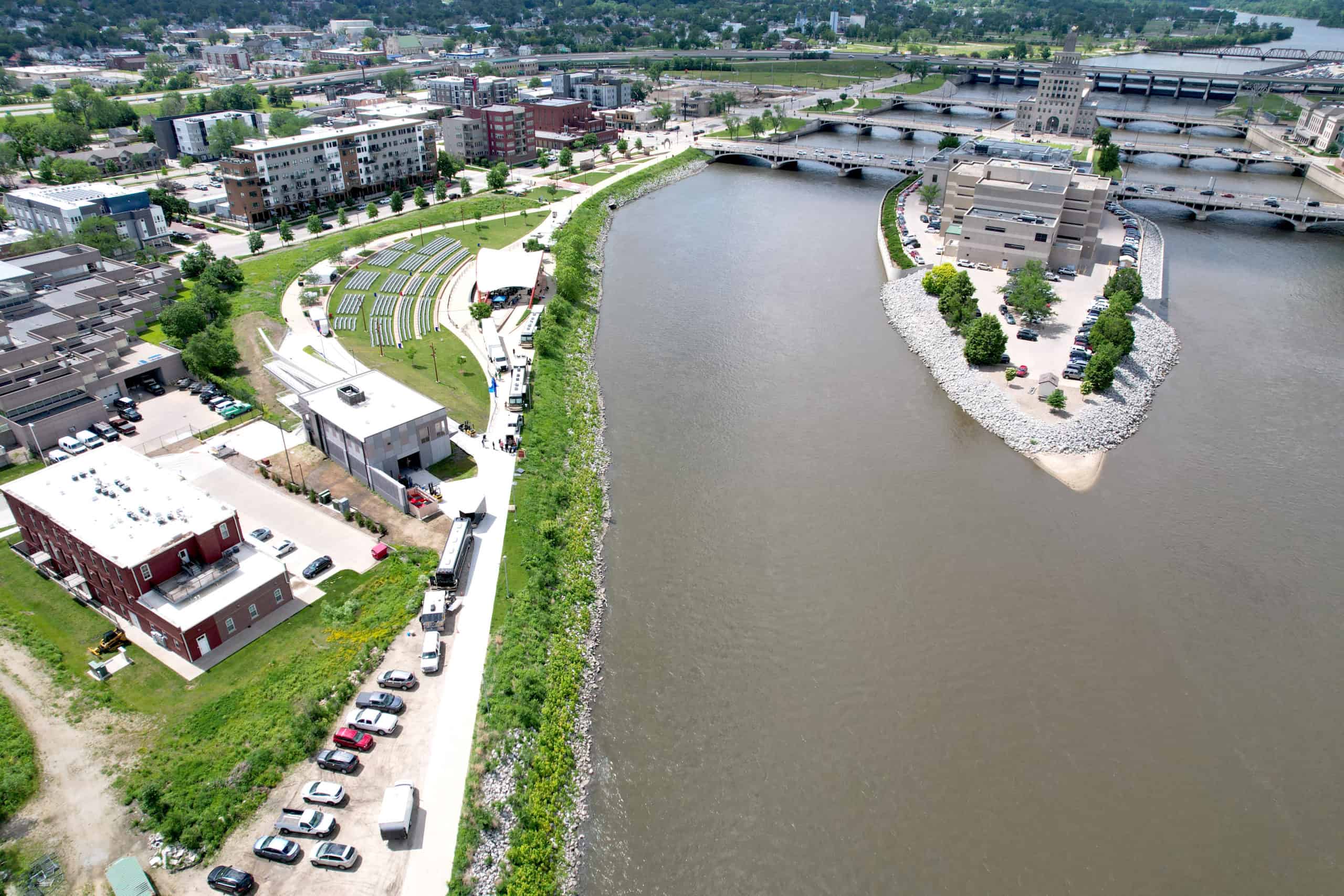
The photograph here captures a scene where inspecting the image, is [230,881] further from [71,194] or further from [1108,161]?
[1108,161]

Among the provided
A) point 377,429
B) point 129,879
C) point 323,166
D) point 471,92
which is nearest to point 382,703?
point 129,879

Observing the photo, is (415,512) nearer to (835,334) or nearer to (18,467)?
(18,467)

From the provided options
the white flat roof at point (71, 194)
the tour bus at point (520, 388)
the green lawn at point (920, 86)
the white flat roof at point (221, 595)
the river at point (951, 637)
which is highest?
the green lawn at point (920, 86)

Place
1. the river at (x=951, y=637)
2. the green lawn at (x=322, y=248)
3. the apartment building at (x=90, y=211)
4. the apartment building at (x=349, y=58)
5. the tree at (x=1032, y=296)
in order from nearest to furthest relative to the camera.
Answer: the river at (x=951, y=637), the tree at (x=1032, y=296), the green lawn at (x=322, y=248), the apartment building at (x=90, y=211), the apartment building at (x=349, y=58)

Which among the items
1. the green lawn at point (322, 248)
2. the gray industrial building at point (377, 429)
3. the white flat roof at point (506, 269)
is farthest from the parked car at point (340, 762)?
the white flat roof at point (506, 269)

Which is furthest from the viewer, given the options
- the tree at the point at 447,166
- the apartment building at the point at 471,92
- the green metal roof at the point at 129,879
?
the apartment building at the point at 471,92

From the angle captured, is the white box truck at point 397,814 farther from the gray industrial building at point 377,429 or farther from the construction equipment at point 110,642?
the gray industrial building at point 377,429

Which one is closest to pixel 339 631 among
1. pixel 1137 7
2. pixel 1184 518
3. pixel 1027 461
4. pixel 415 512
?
pixel 415 512
